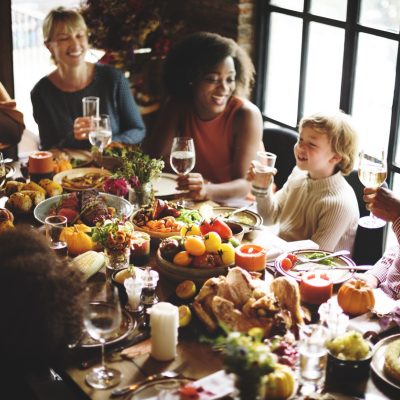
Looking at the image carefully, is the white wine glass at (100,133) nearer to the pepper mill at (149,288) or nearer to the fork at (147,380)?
the pepper mill at (149,288)

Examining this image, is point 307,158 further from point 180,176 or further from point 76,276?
point 76,276

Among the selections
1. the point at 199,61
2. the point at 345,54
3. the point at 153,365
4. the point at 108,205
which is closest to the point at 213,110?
the point at 199,61

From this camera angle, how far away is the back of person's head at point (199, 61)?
3.72m

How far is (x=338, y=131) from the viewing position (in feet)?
10.1

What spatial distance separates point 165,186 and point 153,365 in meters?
1.44

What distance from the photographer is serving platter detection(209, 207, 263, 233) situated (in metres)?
2.91

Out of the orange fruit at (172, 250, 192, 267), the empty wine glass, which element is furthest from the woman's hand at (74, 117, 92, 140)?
the orange fruit at (172, 250, 192, 267)

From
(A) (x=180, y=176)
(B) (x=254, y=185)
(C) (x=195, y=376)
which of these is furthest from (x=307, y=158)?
(C) (x=195, y=376)

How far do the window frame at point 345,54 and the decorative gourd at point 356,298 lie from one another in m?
1.73

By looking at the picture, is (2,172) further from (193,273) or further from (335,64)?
(335,64)

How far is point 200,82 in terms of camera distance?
12.2 ft

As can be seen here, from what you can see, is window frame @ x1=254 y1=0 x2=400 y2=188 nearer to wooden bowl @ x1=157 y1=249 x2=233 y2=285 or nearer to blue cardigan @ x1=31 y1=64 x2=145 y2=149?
blue cardigan @ x1=31 y1=64 x2=145 y2=149

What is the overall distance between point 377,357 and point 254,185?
1178 millimetres

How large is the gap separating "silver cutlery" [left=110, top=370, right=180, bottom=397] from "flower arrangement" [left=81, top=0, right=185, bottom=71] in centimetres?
338
